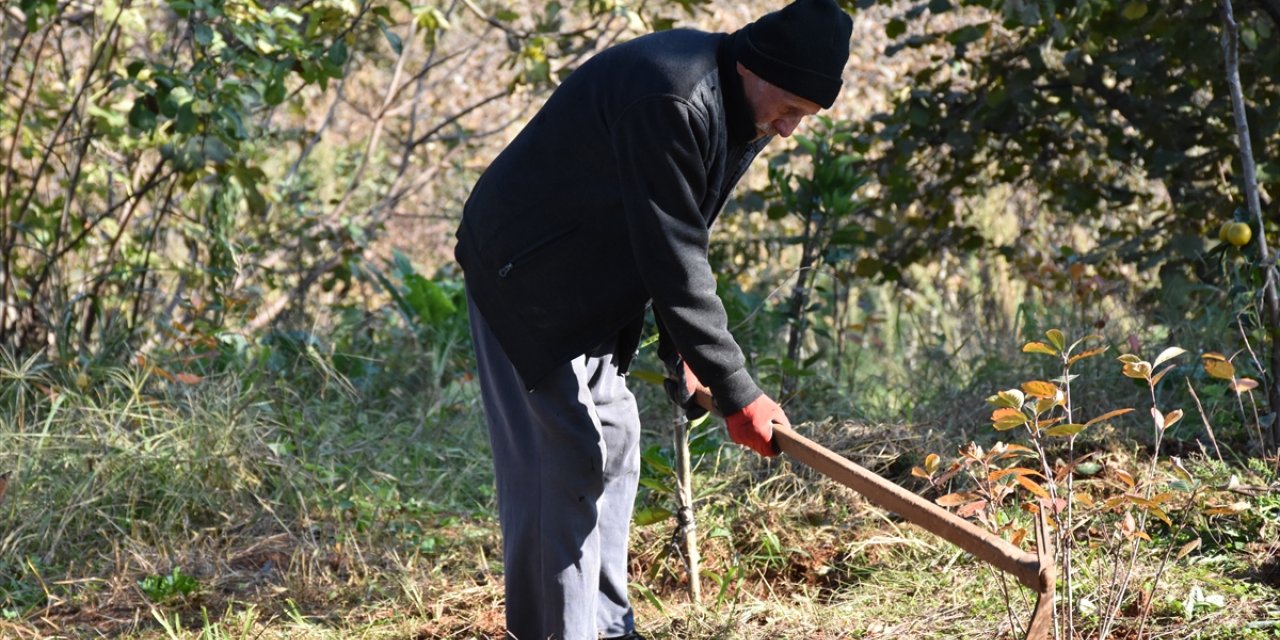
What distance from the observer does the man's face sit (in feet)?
8.14

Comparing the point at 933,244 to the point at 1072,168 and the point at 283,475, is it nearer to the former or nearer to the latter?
the point at 1072,168

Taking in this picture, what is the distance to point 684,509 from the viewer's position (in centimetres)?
317

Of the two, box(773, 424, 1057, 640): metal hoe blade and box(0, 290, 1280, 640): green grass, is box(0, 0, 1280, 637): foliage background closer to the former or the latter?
box(0, 290, 1280, 640): green grass

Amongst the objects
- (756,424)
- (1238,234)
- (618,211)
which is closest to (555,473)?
(756,424)

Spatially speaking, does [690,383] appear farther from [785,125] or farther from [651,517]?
[785,125]

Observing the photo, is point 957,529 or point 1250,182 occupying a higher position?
point 1250,182

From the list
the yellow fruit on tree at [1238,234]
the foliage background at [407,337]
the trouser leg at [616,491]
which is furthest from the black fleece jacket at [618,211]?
the yellow fruit on tree at [1238,234]

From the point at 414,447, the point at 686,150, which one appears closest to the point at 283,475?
the point at 414,447

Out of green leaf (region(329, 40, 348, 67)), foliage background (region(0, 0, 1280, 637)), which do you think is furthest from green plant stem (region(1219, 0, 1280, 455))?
green leaf (region(329, 40, 348, 67))

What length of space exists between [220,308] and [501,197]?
2762mm

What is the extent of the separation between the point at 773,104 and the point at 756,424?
633 millimetres

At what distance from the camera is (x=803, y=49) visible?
94.5 inches

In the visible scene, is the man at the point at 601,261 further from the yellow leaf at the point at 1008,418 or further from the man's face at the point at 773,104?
the yellow leaf at the point at 1008,418

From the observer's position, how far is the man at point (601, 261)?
2428 millimetres
